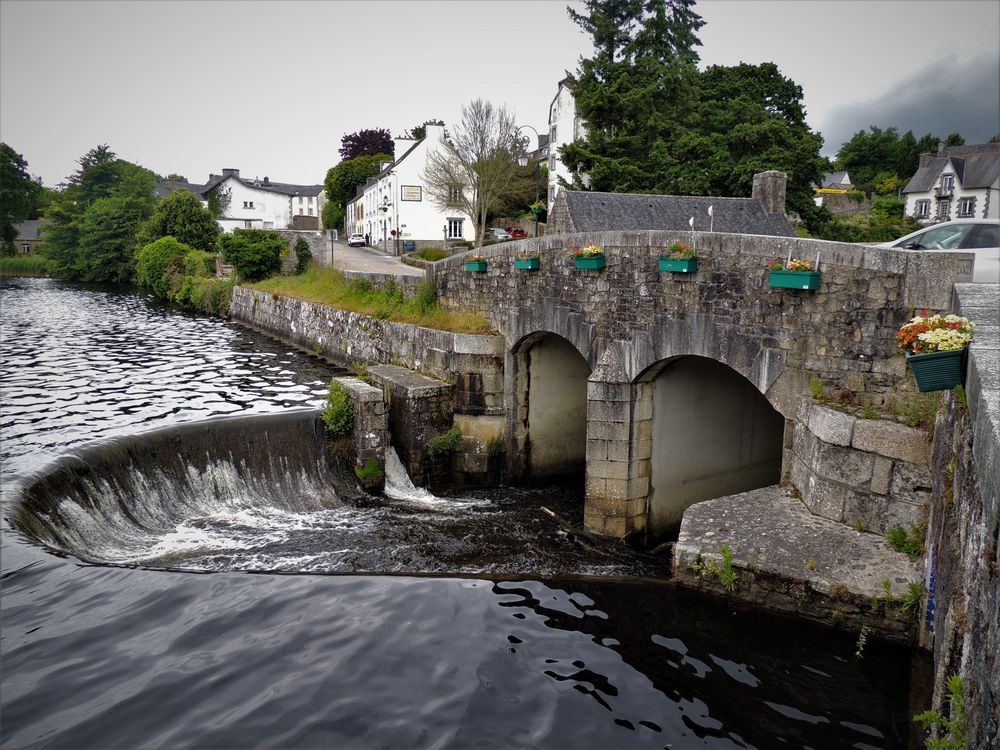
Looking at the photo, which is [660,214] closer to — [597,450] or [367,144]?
[597,450]

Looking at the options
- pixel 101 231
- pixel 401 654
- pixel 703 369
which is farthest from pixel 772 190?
pixel 101 231

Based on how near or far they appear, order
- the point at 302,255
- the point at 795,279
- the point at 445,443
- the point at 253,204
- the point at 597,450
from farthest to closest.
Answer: the point at 253,204 < the point at 302,255 < the point at 445,443 < the point at 597,450 < the point at 795,279

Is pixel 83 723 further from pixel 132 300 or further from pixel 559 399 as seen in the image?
pixel 132 300

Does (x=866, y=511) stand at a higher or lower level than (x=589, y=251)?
lower

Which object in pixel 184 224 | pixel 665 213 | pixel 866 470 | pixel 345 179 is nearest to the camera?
pixel 866 470

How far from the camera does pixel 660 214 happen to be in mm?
23750

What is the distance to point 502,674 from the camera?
264 inches

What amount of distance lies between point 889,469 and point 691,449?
186 inches

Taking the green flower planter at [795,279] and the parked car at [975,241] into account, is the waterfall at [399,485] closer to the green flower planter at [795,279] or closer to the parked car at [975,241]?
the green flower planter at [795,279]

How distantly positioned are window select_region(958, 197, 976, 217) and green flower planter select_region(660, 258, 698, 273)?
5838 cm

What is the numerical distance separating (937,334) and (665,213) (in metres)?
19.3

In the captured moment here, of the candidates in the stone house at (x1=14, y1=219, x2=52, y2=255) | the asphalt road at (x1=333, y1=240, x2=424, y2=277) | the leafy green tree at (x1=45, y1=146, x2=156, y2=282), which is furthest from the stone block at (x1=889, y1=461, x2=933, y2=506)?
the stone house at (x1=14, y1=219, x2=52, y2=255)

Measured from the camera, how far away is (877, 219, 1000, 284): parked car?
29.7 feet

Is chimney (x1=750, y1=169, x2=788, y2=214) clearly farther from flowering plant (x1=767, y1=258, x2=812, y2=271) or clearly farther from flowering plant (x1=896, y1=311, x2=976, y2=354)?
flowering plant (x1=896, y1=311, x2=976, y2=354)
